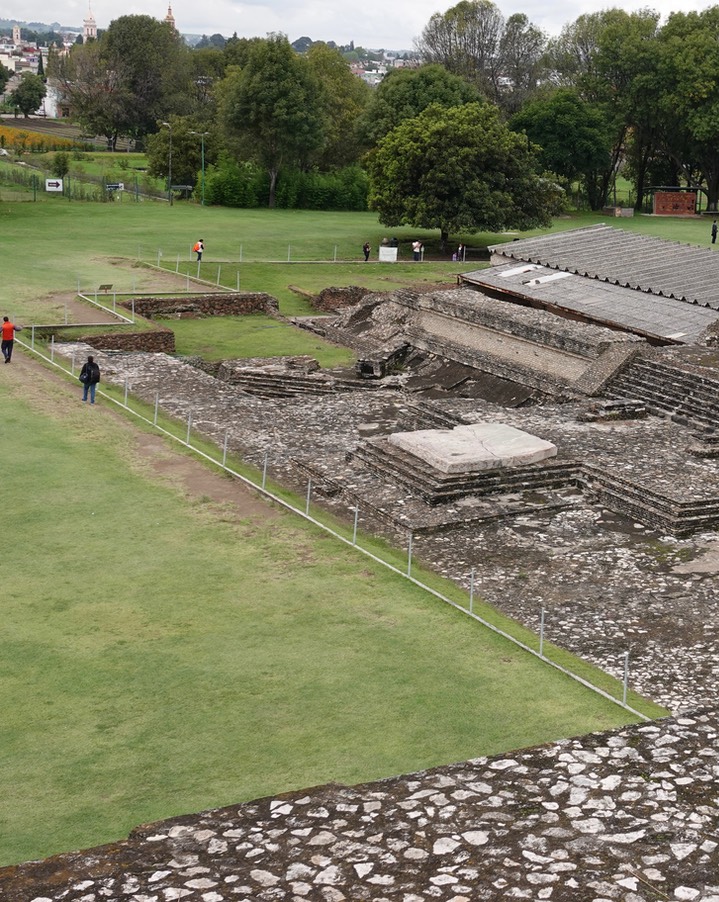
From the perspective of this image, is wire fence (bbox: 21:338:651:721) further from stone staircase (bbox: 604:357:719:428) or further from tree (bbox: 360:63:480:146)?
tree (bbox: 360:63:480:146)

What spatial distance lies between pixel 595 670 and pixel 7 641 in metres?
5.53

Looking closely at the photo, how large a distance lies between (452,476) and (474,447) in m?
0.83

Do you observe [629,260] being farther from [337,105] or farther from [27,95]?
[27,95]

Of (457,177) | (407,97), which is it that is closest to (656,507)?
(457,177)

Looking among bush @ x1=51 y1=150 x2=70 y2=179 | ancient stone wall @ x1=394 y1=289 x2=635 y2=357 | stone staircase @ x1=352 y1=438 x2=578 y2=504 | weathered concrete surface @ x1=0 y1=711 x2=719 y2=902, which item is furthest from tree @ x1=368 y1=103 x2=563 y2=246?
weathered concrete surface @ x1=0 y1=711 x2=719 y2=902

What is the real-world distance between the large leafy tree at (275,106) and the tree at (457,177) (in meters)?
9.45

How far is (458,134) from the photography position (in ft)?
131

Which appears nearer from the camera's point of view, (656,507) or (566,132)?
(656,507)

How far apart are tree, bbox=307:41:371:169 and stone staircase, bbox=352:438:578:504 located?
39.5 m

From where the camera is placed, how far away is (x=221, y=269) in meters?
36.5

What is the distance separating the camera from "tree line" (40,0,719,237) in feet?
132

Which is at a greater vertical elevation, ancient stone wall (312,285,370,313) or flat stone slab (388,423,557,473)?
ancient stone wall (312,285,370,313)

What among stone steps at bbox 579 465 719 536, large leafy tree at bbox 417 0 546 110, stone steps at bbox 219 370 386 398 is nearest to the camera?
stone steps at bbox 579 465 719 536

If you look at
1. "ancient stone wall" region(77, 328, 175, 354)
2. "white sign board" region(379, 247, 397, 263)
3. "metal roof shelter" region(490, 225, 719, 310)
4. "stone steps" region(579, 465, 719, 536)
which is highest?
"metal roof shelter" region(490, 225, 719, 310)
